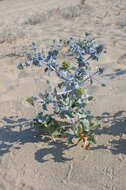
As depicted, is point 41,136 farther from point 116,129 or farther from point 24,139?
point 116,129

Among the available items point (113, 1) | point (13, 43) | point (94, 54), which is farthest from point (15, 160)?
point (113, 1)

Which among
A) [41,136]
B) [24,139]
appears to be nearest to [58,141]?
[41,136]

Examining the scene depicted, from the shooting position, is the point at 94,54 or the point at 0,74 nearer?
the point at 94,54

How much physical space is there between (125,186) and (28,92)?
6.14ft

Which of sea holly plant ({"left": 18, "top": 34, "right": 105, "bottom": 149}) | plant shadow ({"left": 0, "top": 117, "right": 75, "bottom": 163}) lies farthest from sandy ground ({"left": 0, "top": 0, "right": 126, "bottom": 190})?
sea holly plant ({"left": 18, "top": 34, "right": 105, "bottom": 149})

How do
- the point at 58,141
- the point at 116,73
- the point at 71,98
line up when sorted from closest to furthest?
the point at 71,98 < the point at 58,141 < the point at 116,73

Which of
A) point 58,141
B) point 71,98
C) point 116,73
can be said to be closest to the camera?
point 71,98

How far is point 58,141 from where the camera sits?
2.61 m

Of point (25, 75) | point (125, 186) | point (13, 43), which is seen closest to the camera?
point (125, 186)

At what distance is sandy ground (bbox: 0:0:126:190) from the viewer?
2.25m

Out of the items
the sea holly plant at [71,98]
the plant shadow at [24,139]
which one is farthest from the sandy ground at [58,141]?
the sea holly plant at [71,98]

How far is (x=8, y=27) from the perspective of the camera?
6.52m

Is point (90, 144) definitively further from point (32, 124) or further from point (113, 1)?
point (113, 1)

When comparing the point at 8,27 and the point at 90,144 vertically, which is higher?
the point at 8,27
